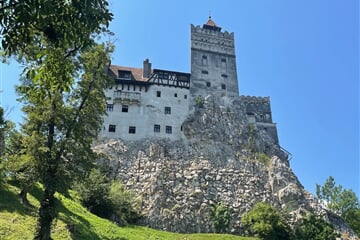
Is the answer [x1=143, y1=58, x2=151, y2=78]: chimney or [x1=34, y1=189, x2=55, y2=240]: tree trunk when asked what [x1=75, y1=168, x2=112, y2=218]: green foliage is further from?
[x1=143, y1=58, x2=151, y2=78]: chimney

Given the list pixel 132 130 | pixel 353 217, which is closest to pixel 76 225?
pixel 132 130

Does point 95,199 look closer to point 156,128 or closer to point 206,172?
point 206,172

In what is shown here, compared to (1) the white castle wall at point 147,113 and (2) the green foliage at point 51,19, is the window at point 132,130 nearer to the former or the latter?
(1) the white castle wall at point 147,113

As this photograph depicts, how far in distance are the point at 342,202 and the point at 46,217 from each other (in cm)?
4993

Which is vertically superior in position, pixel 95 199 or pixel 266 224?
pixel 95 199

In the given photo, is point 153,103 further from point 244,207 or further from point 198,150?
point 244,207

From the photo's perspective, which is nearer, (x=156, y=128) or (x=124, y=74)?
(x=156, y=128)

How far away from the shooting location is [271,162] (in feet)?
165

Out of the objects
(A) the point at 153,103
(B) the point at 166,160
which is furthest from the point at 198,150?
(A) the point at 153,103

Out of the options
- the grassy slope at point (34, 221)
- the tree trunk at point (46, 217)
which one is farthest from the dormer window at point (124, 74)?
the tree trunk at point (46, 217)

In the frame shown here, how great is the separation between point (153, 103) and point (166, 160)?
9.42m

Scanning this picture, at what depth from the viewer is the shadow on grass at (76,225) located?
2172 centimetres

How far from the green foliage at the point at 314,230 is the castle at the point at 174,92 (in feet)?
64.1

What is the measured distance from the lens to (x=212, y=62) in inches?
2343
